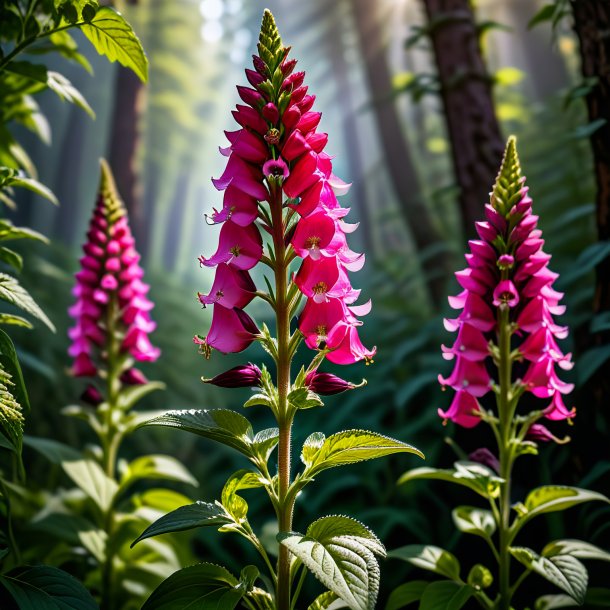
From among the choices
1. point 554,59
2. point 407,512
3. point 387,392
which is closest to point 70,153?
point 554,59

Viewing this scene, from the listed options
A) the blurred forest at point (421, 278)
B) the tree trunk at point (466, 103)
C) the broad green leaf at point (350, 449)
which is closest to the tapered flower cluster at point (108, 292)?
the blurred forest at point (421, 278)

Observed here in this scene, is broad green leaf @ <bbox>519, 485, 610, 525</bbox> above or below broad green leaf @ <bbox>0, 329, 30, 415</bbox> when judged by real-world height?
below

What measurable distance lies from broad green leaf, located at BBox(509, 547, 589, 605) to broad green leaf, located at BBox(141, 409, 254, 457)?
0.80 m

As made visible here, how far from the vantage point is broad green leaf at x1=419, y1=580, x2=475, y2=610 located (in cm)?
155

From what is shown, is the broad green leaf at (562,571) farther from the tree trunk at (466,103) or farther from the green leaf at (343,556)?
the tree trunk at (466,103)

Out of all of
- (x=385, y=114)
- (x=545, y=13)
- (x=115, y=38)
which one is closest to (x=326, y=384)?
(x=115, y=38)

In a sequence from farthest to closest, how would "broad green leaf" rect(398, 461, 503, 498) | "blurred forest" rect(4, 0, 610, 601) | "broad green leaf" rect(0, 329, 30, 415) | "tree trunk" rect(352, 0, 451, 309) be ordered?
"tree trunk" rect(352, 0, 451, 309)
"blurred forest" rect(4, 0, 610, 601)
"broad green leaf" rect(398, 461, 503, 498)
"broad green leaf" rect(0, 329, 30, 415)

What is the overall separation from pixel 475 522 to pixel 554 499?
23 cm

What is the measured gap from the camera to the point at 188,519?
1257 mm

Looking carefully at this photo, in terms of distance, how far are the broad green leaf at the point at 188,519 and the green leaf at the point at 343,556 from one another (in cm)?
15

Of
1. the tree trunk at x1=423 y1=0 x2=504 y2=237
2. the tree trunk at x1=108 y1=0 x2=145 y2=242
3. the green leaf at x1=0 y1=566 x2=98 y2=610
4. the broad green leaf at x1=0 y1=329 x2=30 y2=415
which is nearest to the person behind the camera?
the green leaf at x1=0 y1=566 x2=98 y2=610

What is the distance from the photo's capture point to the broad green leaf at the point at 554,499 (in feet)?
5.41

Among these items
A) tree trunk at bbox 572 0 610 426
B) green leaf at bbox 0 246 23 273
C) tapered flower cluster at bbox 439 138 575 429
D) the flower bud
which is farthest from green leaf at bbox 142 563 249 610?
tree trunk at bbox 572 0 610 426

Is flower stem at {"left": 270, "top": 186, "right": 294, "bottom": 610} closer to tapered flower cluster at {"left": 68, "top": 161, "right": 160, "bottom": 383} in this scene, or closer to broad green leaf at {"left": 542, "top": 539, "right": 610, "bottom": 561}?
broad green leaf at {"left": 542, "top": 539, "right": 610, "bottom": 561}
